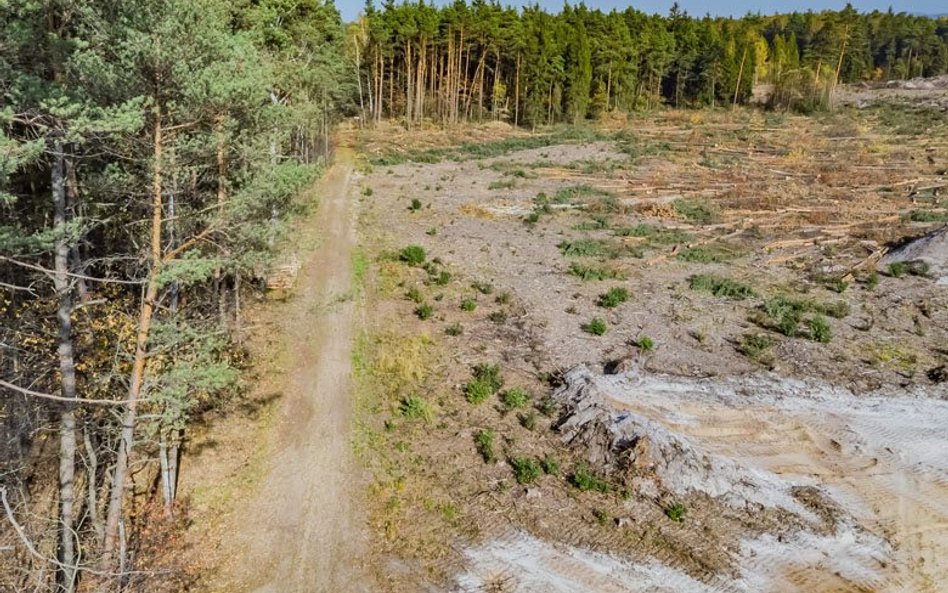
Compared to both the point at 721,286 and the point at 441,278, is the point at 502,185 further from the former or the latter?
the point at 721,286

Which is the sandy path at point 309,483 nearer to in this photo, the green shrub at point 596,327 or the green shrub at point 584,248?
the green shrub at point 596,327

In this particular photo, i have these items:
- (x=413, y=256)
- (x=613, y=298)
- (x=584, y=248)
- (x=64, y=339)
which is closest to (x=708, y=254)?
(x=584, y=248)

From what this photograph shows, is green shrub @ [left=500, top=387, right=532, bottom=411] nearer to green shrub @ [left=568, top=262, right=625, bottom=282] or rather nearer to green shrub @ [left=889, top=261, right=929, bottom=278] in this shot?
green shrub @ [left=568, top=262, right=625, bottom=282]

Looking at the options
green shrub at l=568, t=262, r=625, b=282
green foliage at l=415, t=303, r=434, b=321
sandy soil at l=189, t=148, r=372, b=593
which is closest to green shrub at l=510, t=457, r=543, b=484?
sandy soil at l=189, t=148, r=372, b=593

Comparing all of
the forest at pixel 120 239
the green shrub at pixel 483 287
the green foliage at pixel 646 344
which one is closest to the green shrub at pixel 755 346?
the green foliage at pixel 646 344

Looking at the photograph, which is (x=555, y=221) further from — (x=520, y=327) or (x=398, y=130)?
(x=398, y=130)

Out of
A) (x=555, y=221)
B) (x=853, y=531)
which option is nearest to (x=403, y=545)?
(x=853, y=531)
